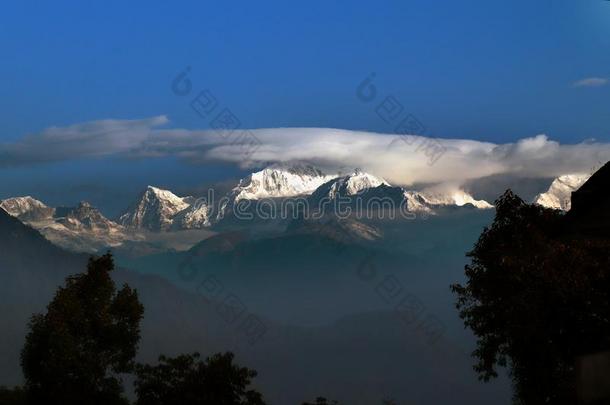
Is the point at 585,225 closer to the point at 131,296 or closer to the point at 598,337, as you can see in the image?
the point at 598,337

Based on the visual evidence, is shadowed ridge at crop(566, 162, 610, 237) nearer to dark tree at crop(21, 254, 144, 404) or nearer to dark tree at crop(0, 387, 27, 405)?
dark tree at crop(21, 254, 144, 404)

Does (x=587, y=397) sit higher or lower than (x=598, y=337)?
lower

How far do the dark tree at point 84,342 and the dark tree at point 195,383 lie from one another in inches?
95.0

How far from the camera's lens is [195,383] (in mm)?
49906

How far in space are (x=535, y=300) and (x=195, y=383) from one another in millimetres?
22465

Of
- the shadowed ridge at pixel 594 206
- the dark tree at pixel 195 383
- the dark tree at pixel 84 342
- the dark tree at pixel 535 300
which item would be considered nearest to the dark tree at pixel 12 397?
the dark tree at pixel 84 342

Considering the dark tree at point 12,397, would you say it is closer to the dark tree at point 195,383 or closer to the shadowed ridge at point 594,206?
the dark tree at point 195,383

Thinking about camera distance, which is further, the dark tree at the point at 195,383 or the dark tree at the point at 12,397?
the dark tree at the point at 12,397

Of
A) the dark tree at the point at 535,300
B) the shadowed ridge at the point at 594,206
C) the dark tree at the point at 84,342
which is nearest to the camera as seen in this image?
the shadowed ridge at the point at 594,206

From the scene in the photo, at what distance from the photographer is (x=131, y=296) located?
54.8 metres

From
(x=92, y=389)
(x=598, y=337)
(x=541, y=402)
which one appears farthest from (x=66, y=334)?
(x=598, y=337)

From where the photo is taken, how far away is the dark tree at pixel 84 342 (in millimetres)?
50375

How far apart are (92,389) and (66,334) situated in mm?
3711

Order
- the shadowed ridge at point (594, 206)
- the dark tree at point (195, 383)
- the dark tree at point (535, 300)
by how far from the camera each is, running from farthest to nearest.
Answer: the dark tree at point (195, 383)
the dark tree at point (535, 300)
the shadowed ridge at point (594, 206)
